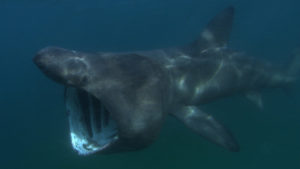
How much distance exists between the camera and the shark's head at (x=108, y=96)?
5590mm

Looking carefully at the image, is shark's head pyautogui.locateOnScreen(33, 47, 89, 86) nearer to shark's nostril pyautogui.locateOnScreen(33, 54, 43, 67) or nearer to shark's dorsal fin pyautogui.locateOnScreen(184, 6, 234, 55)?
shark's nostril pyautogui.locateOnScreen(33, 54, 43, 67)

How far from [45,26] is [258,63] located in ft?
139

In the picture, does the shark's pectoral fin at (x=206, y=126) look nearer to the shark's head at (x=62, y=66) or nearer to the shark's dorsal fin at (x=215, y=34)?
the shark's dorsal fin at (x=215, y=34)

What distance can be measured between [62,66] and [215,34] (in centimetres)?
551

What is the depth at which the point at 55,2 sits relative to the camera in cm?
3591

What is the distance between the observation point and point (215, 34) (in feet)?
31.2

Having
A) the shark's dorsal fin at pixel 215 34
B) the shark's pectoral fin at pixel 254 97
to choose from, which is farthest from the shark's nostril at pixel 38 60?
the shark's pectoral fin at pixel 254 97

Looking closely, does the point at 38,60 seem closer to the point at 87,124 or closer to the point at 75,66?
the point at 75,66

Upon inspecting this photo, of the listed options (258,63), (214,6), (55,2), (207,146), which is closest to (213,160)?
(207,146)

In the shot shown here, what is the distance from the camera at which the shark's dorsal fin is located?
9227 millimetres

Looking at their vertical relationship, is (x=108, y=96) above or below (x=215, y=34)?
below

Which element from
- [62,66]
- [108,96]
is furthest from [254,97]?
[62,66]

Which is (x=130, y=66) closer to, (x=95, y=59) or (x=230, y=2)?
(x=95, y=59)

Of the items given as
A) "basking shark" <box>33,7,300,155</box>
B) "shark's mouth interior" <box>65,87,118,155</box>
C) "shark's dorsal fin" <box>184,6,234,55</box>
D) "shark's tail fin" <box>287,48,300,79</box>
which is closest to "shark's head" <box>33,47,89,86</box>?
"basking shark" <box>33,7,300,155</box>
